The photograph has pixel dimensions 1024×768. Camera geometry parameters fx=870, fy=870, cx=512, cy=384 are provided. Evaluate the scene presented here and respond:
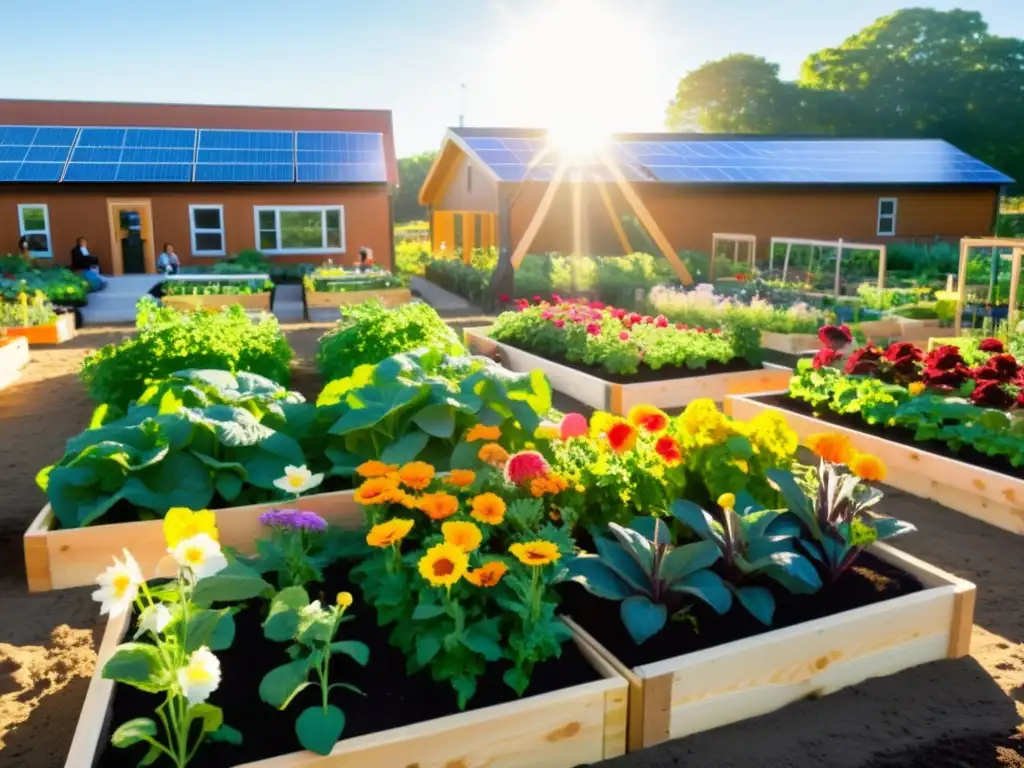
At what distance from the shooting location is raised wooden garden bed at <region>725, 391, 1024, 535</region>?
18.0ft

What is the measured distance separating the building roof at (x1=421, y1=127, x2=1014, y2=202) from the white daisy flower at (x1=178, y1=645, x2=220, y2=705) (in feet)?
59.5

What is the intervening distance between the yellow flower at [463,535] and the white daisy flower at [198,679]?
3.00 feet

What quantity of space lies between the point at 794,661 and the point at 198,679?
2267mm

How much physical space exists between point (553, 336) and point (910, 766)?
23.9 ft

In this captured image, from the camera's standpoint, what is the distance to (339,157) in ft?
76.6

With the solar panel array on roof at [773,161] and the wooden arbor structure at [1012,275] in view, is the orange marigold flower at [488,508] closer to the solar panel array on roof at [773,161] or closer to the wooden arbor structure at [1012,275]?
the wooden arbor structure at [1012,275]

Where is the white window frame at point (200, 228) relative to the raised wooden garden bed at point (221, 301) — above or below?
above

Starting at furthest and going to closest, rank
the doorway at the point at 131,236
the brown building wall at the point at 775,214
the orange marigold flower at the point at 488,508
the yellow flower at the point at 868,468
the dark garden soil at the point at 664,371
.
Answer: the brown building wall at the point at 775,214
the doorway at the point at 131,236
the dark garden soil at the point at 664,371
the yellow flower at the point at 868,468
the orange marigold flower at the point at 488,508

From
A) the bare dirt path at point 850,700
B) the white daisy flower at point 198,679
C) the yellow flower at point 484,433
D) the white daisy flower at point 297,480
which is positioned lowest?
the bare dirt path at point 850,700

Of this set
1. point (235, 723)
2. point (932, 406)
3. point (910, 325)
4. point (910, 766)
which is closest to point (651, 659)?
point (910, 766)

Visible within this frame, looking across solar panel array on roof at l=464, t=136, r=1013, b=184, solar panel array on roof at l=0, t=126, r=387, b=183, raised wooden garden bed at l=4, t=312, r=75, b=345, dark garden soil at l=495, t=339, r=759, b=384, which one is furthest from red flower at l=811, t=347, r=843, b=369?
solar panel array on roof at l=0, t=126, r=387, b=183

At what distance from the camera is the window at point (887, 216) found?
25.1 m

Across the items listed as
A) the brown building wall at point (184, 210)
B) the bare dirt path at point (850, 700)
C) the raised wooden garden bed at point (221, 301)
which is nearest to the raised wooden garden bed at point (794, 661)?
the bare dirt path at point (850, 700)

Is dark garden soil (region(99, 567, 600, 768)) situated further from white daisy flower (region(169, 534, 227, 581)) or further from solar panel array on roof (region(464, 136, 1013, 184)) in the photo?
solar panel array on roof (region(464, 136, 1013, 184))
